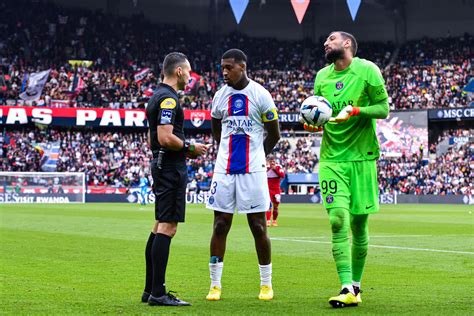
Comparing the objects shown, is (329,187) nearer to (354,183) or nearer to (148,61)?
(354,183)

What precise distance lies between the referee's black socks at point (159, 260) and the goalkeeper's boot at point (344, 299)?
5.22ft

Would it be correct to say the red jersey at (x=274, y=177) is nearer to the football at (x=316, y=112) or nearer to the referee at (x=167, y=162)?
the referee at (x=167, y=162)

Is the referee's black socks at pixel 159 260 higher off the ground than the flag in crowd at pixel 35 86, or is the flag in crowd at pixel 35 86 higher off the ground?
the flag in crowd at pixel 35 86

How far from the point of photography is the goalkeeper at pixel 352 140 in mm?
7809

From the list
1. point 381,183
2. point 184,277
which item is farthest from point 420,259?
point 381,183

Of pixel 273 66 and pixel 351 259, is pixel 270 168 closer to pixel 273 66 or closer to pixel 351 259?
pixel 351 259

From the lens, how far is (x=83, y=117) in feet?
185

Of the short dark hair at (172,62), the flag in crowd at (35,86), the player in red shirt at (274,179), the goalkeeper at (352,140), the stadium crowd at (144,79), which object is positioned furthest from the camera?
the flag in crowd at (35,86)

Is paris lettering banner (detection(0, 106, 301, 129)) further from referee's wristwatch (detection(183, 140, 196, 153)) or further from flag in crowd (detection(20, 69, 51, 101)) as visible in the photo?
referee's wristwatch (detection(183, 140, 196, 153))

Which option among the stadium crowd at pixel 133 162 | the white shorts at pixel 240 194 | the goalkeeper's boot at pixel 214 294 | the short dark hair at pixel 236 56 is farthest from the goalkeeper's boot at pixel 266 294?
the stadium crowd at pixel 133 162

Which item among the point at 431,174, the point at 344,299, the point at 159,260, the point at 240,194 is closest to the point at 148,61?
the point at 431,174

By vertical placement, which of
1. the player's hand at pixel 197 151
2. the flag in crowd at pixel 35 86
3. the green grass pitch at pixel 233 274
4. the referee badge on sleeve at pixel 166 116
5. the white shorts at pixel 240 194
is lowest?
the green grass pitch at pixel 233 274

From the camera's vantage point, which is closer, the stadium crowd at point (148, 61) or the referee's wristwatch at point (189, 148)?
the referee's wristwatch at point (189, 148)

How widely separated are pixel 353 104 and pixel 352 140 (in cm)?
35
